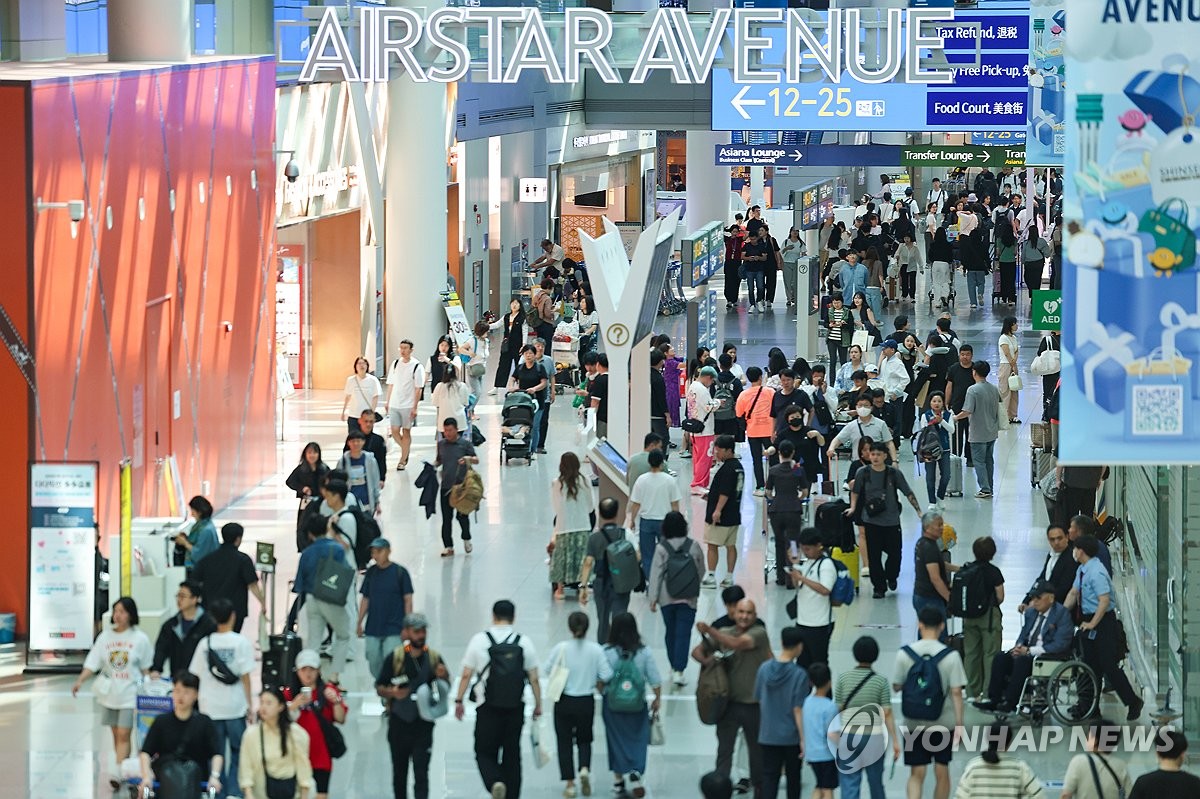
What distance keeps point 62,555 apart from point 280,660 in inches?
109

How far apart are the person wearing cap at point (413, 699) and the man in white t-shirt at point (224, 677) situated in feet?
2.44

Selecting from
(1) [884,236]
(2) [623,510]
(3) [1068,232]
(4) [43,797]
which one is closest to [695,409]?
(2) [623,510]

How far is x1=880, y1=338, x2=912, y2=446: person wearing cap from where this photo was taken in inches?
848

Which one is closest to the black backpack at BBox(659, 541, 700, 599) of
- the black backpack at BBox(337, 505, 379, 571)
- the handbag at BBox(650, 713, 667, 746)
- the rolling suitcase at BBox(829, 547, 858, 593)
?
the handbag at BBox(650, 713, 667, 746)

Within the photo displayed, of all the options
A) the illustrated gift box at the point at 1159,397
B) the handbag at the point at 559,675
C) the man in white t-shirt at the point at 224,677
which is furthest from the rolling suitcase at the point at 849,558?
the illustrated gift box at the point at 1159,397

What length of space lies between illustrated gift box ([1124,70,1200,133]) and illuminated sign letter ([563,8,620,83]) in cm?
1477

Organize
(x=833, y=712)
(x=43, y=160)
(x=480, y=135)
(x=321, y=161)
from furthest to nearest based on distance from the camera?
(x=480, y=135) < (x=321, y=161) < (x=43, y=160) < (x=833, y=712)

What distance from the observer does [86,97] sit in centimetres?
1541

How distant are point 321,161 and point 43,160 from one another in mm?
10808

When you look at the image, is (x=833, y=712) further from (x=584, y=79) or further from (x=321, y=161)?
(x=584, y=79)

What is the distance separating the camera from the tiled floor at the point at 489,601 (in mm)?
11742

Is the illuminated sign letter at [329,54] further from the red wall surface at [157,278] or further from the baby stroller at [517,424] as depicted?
the baby stroller at [517,424]

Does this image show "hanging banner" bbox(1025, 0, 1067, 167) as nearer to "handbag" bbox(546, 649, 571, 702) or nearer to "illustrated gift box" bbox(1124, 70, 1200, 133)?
"handbag" bbox(546, 649, 571, 702)

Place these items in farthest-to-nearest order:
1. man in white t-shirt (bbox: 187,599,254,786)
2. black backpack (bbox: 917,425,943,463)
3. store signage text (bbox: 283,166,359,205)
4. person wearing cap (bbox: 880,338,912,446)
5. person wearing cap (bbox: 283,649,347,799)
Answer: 1. store signage text (bbox: 283,166,359,205)
2. person wearing cap (bbox: 880,338,912,446)
3. black backpack (bbox: 917,425,943,463)
4. man in white t-shirt (bbox: 187,599,254,786)
5. person wearing cap (bbox: 283,649,347,799)
